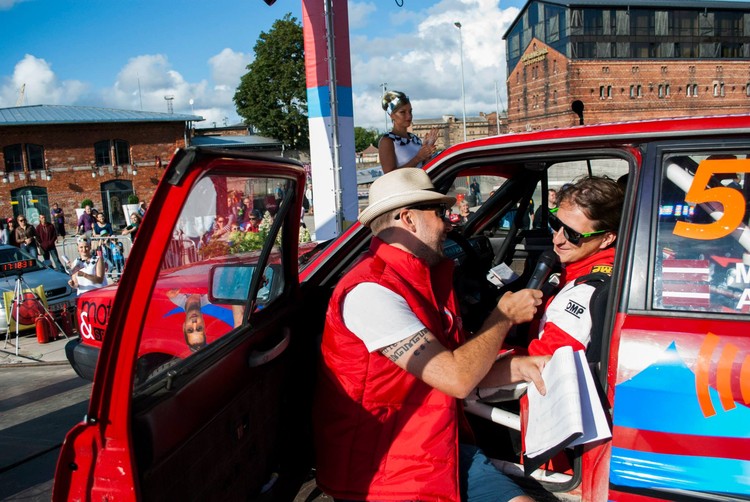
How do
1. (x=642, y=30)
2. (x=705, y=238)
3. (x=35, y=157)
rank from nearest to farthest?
1. (x=705, y=238)
2. (x=35, y=157)
3. (x=642, y=30)

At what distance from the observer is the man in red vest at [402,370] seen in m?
1.86

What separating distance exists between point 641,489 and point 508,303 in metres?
0.71

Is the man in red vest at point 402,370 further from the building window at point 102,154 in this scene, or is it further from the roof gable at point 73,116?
the building window at point 102,154

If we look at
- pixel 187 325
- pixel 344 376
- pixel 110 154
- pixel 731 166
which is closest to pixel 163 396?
pixel 187 325

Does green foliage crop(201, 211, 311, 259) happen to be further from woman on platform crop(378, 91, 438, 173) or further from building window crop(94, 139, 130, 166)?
building window crop(94, 139, 130, 166)

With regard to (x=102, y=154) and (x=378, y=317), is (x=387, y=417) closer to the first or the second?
(x=378, y=317)

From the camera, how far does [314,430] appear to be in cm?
216

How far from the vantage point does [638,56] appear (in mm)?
51688

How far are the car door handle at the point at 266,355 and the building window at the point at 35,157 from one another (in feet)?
135

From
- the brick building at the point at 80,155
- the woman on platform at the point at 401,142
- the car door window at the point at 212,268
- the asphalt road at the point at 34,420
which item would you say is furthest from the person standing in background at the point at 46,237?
the brick building at the point at 80,155

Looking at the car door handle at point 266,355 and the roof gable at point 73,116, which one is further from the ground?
the roof gable at point 73,116

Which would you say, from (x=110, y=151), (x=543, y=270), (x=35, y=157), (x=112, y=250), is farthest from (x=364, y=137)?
(x=543, y=270)

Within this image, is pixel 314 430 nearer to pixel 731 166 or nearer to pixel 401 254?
pixel 401 254

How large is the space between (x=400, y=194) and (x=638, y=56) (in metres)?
57.7
